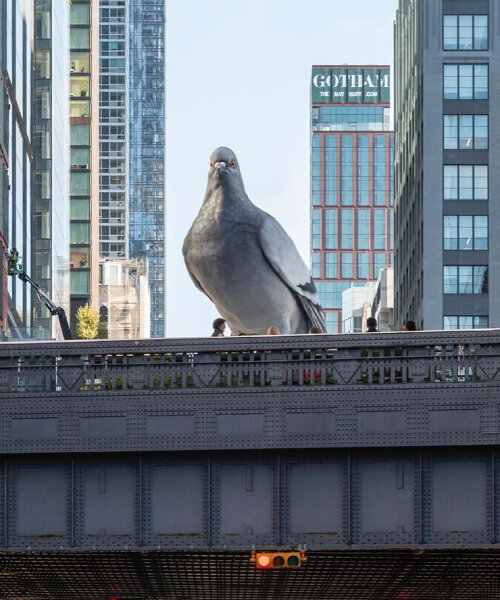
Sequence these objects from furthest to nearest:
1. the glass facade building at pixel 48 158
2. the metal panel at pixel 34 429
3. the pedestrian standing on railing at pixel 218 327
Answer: the glass facade building at pixel 48 158, the pedestrian standing on railing at pixel 218 327, the metal panel at pixel 34 429

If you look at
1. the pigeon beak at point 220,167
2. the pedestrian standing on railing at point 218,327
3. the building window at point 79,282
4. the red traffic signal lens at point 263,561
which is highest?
the pigeon beak at point 220,167

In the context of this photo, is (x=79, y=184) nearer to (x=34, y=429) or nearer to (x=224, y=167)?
→ (x=224, y=167)

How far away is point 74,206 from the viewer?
13612 centimetres

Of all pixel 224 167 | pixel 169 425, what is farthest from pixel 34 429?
pixel 224 167

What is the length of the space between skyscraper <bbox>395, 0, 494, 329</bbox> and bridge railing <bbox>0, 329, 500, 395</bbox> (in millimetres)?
77465

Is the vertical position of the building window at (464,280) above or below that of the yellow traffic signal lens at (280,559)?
above

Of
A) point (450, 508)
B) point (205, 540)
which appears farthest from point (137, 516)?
point (450, 508)

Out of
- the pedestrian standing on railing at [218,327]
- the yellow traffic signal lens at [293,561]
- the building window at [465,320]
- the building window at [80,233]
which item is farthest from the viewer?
the building window at [80,233]

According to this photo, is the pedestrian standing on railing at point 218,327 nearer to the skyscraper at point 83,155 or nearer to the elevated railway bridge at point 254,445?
the elevated railway bridge at point 254,445

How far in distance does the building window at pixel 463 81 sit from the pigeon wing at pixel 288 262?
251 ft

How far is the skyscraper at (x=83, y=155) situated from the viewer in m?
135

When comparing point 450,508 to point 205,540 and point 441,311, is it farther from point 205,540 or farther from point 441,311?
point 441,311

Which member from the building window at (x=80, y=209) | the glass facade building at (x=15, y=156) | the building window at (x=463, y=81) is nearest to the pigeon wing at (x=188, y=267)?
the glass facade building at (x=15, y=156)

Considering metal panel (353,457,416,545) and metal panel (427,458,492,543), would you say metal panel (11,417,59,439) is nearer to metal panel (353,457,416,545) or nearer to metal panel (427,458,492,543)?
metal panel (353,457,416,545)
